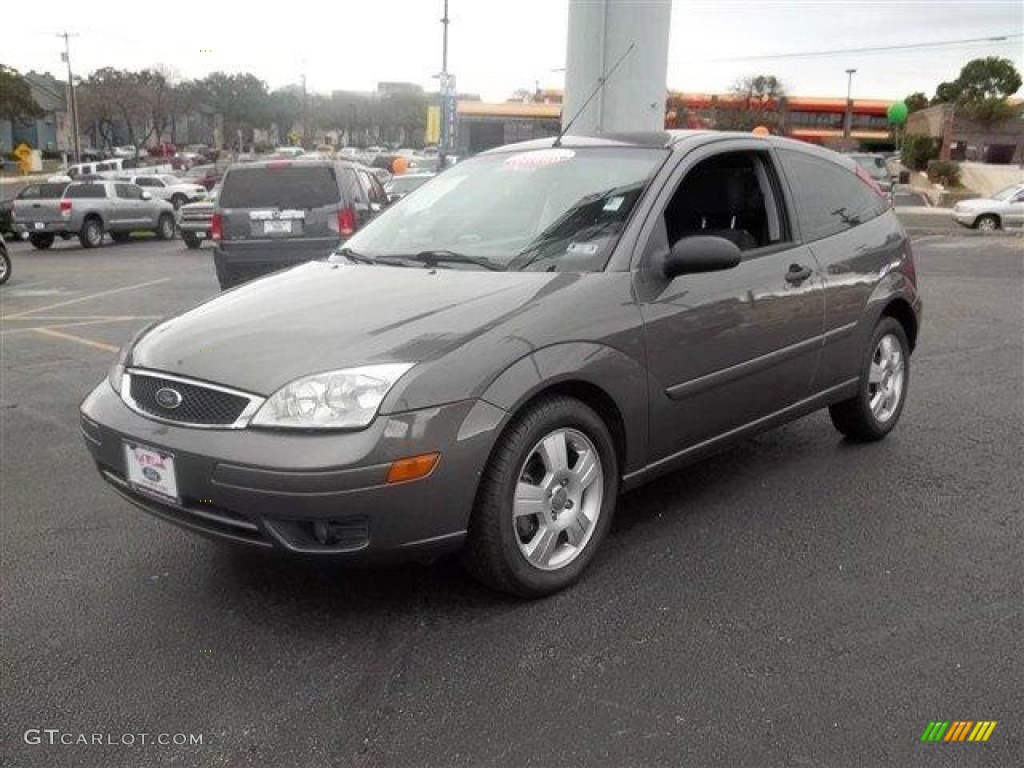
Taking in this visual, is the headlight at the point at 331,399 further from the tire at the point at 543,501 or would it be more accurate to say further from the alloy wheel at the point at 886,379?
the alloy wheel at the point at 886,379

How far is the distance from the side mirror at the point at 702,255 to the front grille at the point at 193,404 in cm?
172

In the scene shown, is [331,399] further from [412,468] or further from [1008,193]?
[1008,193]

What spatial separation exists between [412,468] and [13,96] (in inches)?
2539

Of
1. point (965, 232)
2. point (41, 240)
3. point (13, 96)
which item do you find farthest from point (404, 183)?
point (13, 96)

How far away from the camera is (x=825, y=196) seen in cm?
Answer: 493

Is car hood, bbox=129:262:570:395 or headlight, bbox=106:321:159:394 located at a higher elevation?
car hood, bbox=129:262:570:395

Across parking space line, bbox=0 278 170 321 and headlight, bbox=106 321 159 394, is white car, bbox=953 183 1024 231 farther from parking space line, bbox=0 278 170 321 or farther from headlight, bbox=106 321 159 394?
headlight, bbox=106 321 159 394

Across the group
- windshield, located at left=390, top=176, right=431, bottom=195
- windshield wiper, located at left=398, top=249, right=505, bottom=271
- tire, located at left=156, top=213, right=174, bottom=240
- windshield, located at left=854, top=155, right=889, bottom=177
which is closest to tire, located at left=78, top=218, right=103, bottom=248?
tire, located at left=156, top=213, right=174, bottom=240

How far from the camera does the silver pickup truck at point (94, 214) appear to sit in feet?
72.5

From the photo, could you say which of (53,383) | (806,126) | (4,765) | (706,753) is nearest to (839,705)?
(706,753)

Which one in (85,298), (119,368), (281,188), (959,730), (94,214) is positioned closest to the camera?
(959,730)

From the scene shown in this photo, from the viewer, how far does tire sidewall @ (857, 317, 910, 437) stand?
5082 millimetres

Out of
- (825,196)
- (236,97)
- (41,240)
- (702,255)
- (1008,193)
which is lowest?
(41,240)

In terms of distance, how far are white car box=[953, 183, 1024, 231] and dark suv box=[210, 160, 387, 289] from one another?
2079 cm
